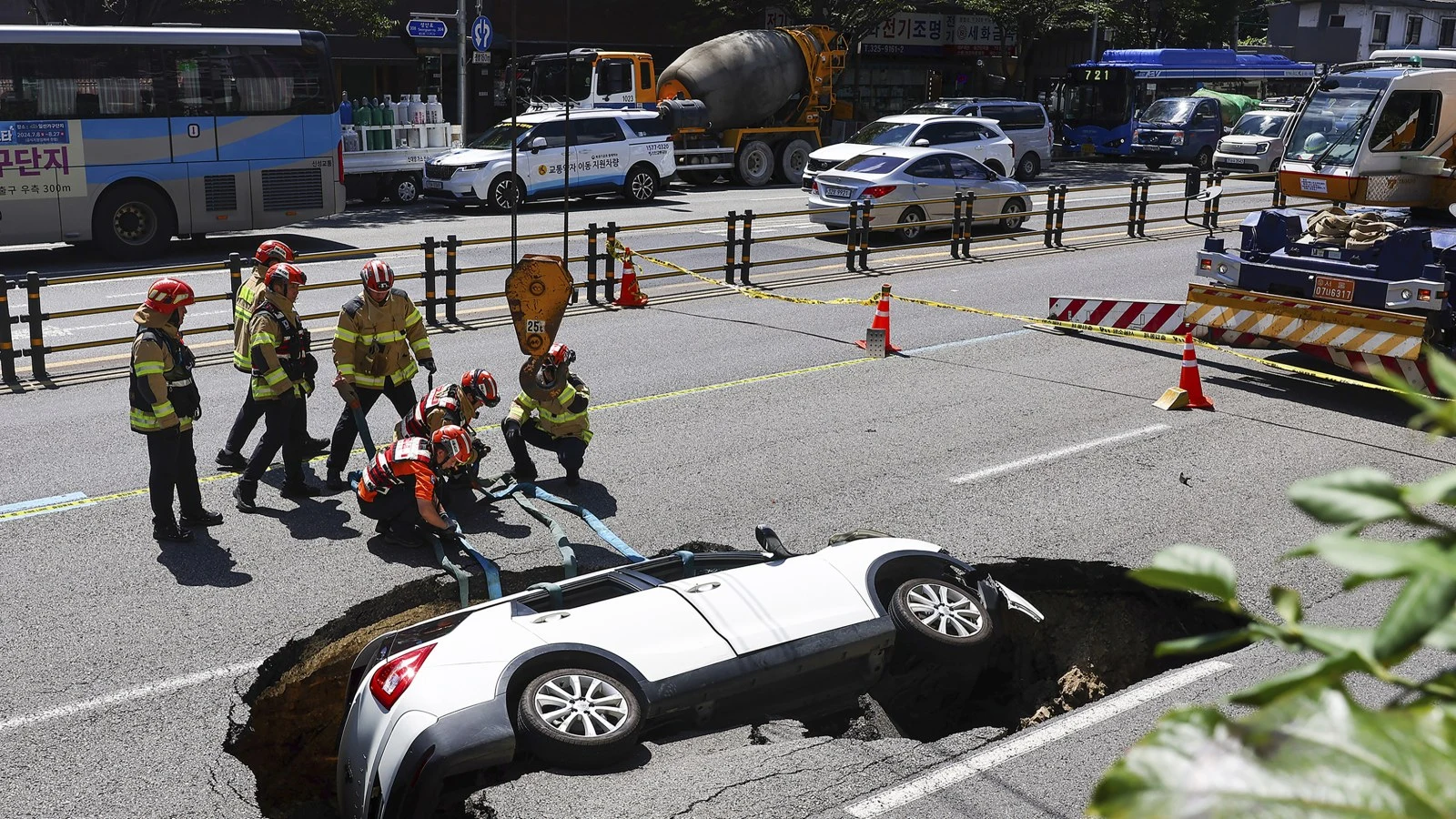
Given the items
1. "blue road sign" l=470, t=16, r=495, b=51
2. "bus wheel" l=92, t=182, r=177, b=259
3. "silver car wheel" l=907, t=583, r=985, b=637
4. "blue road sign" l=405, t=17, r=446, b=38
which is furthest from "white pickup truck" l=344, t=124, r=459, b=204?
"silver car wheel" l=907, t=583, r=985, b=637

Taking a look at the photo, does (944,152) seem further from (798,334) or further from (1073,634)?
(1073,634)

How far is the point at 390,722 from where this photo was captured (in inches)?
205

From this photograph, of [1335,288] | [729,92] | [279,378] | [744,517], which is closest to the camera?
[744,517]

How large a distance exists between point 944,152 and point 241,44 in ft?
38.5

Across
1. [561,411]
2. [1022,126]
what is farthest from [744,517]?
[1022,126]

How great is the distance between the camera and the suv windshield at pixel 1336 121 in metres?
14.8

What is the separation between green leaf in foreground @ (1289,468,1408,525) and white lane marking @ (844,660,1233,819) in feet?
14.2

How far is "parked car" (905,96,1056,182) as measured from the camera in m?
35.6

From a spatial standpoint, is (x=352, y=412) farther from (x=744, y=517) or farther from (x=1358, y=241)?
(x=1358, y=241)

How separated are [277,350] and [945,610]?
208 inches

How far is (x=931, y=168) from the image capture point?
902 inches

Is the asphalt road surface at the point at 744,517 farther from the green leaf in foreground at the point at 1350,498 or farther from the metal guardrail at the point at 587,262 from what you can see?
the green leaf in foreground at the point at 1350,498

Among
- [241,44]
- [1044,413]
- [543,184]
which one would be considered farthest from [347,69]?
[1044,413]

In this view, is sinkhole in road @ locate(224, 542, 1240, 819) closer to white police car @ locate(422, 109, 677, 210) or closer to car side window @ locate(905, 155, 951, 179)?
car side window @ locate(905, 155, 951, 179)
